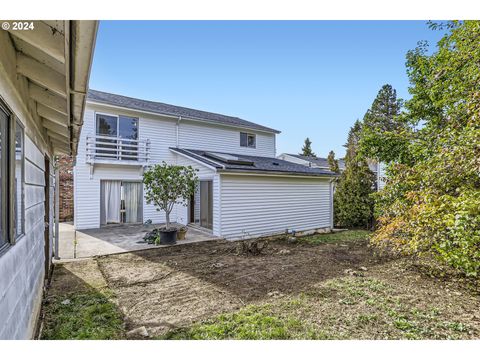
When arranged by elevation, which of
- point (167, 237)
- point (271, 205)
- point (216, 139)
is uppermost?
point (216, 139)

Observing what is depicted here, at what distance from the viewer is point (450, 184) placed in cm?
434

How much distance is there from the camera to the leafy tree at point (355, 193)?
11648 mm

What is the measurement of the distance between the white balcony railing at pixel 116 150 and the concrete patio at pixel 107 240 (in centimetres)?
287

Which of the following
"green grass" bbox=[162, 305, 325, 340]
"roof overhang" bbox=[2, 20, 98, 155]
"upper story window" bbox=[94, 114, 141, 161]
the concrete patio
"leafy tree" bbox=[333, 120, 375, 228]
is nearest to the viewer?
"roof overhang" bbox=[2, 20, 98, 155]

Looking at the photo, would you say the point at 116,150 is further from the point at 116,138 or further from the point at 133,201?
the point at 133,201

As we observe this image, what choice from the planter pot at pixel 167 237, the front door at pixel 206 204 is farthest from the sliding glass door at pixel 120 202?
the planter pot at pixel 167 237

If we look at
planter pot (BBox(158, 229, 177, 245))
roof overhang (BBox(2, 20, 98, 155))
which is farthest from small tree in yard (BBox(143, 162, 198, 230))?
roof overhang (BBox(2, 20, 98, 155))

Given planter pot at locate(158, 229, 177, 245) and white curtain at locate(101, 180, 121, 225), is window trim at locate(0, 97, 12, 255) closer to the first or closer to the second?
planter pot at locate(158, 229, 177, 245)

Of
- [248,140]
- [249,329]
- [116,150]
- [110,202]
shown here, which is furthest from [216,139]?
[249,329]

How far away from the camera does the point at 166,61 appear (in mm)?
5789

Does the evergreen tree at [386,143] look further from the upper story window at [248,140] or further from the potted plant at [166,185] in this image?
the upper story window at [248,140]

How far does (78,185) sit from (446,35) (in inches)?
537

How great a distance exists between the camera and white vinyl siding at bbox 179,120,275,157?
42.2 ft

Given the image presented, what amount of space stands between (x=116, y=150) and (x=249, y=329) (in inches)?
387
